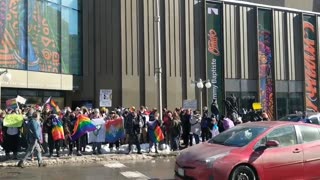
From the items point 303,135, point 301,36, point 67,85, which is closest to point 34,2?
point 67,85

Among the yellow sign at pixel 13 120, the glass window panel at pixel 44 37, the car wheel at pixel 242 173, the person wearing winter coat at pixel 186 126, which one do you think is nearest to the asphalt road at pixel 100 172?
the yellow sign at pixel 13 120

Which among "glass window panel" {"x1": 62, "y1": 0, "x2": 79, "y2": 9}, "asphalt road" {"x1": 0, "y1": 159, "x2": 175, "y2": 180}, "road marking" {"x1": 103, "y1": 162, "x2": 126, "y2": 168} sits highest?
"glass window panel" {"x1": 62, "y1": 0, "x2": 79, "y2": 9}

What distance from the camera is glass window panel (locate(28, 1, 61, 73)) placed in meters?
28.3

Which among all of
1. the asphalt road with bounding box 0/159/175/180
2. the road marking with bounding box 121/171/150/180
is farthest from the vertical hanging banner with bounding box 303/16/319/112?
the road marking with bounding box 121/171/150/180

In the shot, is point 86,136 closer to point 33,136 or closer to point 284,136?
point 33,136

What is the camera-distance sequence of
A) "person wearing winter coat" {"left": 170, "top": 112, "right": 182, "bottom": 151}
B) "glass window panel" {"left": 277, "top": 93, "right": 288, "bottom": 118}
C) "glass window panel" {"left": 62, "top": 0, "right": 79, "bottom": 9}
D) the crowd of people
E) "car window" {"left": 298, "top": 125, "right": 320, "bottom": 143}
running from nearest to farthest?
"car window" {"left": 298, "top": 125, "right": 320, "bottom": 143} < the crowd of people < "person wearing winter coat" {"left": 170, "top": 112, "right": 182, "bottom": 151} < "glass window panel" {"left": 62, "top": 0, "right": 79, "bottom": 9} < "glass window panel" {"left": 277, "top": 93, "right": 288, "bottom": 118}

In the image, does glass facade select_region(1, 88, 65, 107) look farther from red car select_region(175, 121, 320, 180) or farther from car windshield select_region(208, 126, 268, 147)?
red car select_region(175, 121, 320, 180)

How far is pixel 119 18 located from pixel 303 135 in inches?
866

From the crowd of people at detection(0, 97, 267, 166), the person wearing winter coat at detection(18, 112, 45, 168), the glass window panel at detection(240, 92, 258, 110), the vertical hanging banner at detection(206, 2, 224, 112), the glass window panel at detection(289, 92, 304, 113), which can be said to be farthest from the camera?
the glass window panel at detection(289, 92, 304, 113)

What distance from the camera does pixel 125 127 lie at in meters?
19.2

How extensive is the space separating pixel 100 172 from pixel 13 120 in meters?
4.22

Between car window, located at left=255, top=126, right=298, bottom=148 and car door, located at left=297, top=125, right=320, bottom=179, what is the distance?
209 millimetres

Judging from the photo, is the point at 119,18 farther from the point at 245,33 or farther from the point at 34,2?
the point at 245,33

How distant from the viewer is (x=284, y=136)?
10797 mm
